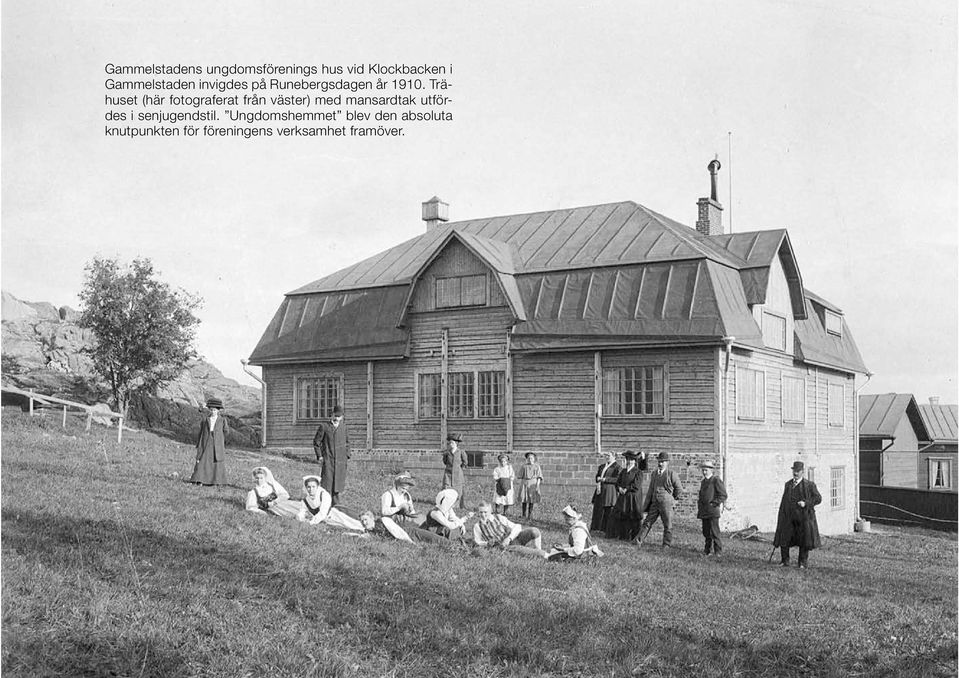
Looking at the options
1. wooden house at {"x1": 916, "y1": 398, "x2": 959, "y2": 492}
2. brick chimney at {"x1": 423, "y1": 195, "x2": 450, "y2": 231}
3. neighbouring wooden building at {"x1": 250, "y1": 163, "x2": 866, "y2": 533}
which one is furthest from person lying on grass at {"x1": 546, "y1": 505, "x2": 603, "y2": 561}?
wooden house at {"x1": 916, "y1": 398, "x2": 959, "y2": 492}

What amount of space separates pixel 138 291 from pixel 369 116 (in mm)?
22271

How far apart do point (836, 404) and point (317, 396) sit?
15749 mm

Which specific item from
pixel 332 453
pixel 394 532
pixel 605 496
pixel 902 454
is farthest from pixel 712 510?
pixel 902 454

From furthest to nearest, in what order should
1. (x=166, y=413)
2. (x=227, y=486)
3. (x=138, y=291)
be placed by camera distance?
1. (x=166, y=413)
2. (x=138, y=291)
3. (x=227, y=486)

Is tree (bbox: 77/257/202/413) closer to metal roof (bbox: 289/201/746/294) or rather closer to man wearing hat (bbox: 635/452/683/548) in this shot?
metal roof (bbox: 289/201/746/294)

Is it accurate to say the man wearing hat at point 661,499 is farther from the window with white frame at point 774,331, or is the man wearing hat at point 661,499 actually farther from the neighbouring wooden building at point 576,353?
the window with white frame at point 774,331

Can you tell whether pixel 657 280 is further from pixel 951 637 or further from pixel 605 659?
pixel 605 659

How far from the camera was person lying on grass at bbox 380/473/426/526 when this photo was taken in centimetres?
1484

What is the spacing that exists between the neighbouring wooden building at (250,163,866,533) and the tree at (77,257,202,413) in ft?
15.0

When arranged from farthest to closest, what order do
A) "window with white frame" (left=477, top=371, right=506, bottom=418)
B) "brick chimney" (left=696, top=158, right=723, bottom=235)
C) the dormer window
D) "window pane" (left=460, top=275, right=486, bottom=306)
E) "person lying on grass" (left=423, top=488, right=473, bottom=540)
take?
the dormer window, "brick chimney" (left=696, top=158, right=723, bottom=235), "window pane" (left=460, top=275, right=486, bottom=306), "window with white frame" (left=477, top=371, right=506, bottom=418), "person lying on grass" (left=423, top=488, right=473, bottom=540)

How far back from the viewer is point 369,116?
11883 millimetres

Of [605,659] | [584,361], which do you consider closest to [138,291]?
[584,361]

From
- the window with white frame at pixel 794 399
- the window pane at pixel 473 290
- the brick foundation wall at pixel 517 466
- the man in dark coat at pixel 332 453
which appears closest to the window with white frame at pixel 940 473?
the window with white frame at pixel 794 399

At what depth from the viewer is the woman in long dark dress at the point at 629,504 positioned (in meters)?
17.9
